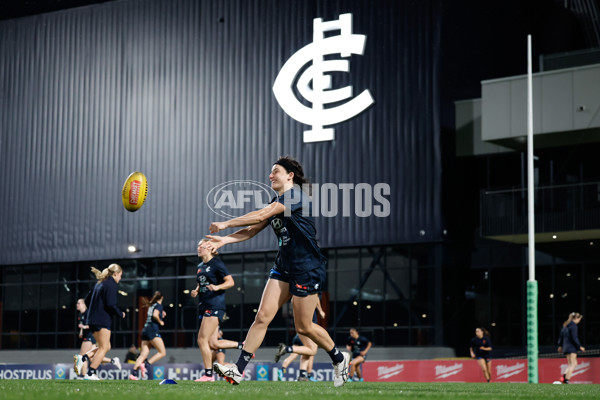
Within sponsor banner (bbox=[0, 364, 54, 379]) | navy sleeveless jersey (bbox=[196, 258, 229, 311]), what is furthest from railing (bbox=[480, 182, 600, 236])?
navy sleeveless jersey (bbox=[196, 258, 229, 311])

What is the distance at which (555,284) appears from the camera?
34094 mm

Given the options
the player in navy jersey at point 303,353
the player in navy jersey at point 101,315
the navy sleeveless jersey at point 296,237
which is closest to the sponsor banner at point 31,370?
the player in navy jersey at point 303,353

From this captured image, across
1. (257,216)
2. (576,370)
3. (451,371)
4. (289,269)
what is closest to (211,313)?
(289,269)

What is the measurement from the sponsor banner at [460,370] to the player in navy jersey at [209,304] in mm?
13040

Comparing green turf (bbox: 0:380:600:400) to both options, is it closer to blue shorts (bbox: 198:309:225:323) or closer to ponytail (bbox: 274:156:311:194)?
ponytail (bbox: 274:156:311:194)

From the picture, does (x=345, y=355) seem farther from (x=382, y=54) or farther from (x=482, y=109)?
(x=382, y=54)

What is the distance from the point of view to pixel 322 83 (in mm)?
35562

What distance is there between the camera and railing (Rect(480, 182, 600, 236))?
3092 centimetres

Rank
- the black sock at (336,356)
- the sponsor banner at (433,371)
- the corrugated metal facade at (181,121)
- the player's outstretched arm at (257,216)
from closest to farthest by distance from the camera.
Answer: the player's outstretched arm at (257,216) < the black sock at (336,356) < the sponsor banner at (433,371) < the corrugated metal facade at (181,121)

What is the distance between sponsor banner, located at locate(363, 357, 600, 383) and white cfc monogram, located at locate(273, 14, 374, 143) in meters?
10.6

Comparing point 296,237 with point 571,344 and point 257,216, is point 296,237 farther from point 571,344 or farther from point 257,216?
point 571,344

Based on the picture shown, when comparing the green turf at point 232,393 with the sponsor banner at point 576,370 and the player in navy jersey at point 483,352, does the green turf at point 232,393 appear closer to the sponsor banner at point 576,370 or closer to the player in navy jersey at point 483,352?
the sponsor banner at point 576,370

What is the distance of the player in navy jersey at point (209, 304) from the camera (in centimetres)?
1523

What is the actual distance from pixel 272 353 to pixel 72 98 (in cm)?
1509
